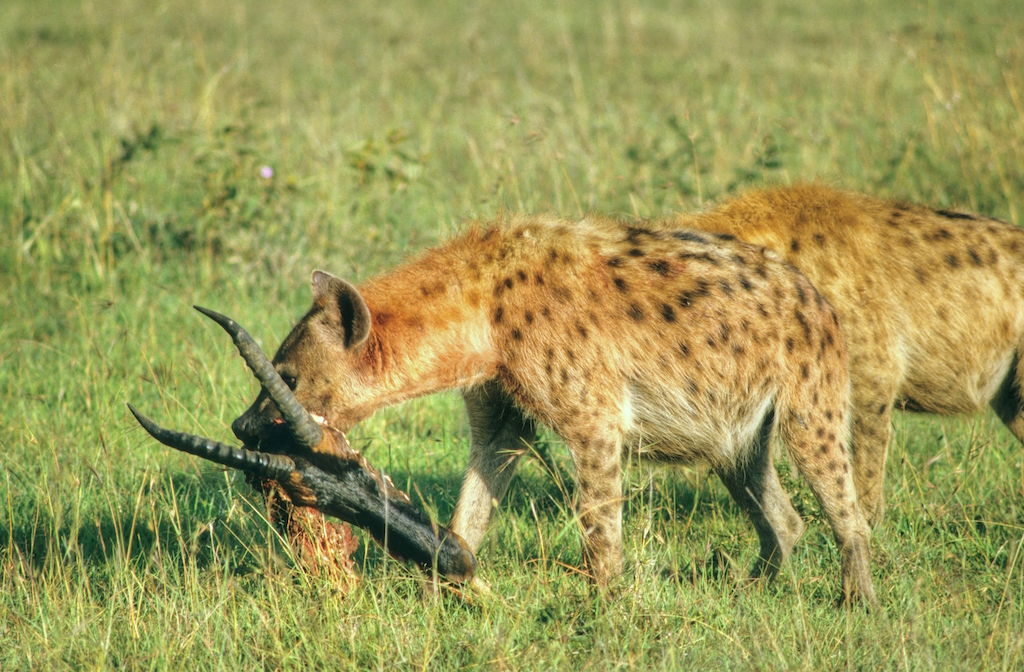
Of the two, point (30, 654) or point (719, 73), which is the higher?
point (719, 73)

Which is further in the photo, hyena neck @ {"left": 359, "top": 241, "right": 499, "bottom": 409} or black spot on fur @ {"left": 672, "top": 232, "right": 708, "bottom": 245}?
black spot on fur @ {"left": 672, "top": 232, "right": 708, "bottom": 245}

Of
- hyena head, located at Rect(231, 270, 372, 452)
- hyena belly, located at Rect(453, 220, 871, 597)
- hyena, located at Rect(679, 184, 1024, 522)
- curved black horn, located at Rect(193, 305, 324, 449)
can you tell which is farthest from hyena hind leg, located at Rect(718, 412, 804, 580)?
curved black horn, located at Rect(193, 305, 324, 449)

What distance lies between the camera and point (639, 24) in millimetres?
12711

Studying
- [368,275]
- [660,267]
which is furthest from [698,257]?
[368,275]

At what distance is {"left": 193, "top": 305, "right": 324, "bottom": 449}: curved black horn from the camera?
2.87 metres

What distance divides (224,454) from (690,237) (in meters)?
1.79

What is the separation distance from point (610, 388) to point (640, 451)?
294 mm

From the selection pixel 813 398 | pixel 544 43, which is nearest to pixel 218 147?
pixel 813 398

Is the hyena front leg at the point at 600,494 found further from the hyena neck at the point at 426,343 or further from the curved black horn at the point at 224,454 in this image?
the curved black horn at the point at 224,454

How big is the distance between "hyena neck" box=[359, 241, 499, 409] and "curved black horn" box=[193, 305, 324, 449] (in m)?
0.40

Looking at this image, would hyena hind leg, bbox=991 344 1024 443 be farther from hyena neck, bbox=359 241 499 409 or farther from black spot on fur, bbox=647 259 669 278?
hyena neck, bbox=359 241 499 409

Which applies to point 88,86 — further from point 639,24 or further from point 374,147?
point 639,24

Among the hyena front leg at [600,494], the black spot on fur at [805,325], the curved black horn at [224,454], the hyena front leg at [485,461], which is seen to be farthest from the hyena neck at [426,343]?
the black spot on fur at [805,325]

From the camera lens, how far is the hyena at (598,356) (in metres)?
3.39
